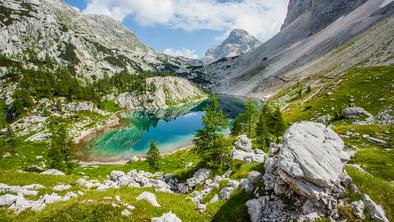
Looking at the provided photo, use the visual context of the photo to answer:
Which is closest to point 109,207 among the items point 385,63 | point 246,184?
point 246,184

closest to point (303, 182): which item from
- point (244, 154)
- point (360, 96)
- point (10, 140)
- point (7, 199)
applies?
point (244, 154)

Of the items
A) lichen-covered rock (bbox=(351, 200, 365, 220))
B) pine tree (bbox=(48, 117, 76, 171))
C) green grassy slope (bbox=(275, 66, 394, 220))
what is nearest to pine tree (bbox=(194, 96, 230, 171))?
green grassy slope (bbox=(275, 66, 394, 220))

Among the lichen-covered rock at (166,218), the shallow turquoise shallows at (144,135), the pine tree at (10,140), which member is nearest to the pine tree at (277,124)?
the shallow turquoise shallows at (144,135)

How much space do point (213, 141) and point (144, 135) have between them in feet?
242

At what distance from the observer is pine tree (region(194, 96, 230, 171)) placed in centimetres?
3300

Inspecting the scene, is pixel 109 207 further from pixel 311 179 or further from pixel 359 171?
pixel 359 171

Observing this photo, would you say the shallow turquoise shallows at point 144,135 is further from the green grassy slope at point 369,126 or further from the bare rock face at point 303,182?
the bare rock face at point 303,182

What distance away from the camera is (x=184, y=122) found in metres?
129

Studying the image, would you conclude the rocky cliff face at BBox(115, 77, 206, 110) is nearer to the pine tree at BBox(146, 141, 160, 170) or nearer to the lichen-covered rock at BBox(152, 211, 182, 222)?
the pine tree at BBox(146, 141, 160, 170)

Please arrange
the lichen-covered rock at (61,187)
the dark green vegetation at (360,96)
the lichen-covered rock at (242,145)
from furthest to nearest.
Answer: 1. the dark green vegetation at (360,96)
2. the lichen-covered rock at (242,145)
3. the lichen-covered rock at (61,187)

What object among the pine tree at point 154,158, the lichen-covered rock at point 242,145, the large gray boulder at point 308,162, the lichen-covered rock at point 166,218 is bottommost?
the pine tree at point 154,158

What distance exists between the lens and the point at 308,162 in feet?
50.5

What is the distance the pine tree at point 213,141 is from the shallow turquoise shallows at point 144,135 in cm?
3408

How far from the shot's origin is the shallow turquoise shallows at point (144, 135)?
8000cm
